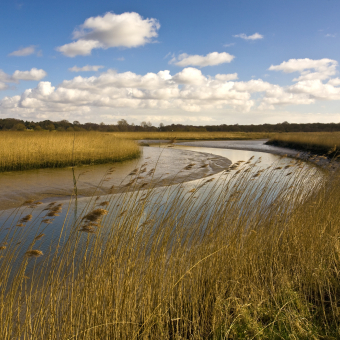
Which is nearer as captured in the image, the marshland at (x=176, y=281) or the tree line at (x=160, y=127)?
Result: the marshland at (x=176, y=281)

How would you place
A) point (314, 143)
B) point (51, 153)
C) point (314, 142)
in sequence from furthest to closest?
point (314, 142), point (314, 143), point (51, 153)

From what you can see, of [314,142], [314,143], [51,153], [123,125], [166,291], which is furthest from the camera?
[123,125]

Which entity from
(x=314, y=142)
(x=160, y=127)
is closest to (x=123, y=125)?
(x=160, y=127)

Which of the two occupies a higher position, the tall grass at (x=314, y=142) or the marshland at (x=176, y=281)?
the tall grass at (x=314, y=142)

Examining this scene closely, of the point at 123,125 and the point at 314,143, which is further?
the point at 123,125

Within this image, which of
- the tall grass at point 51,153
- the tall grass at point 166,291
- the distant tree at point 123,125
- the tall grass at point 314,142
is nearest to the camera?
the tall grass at point 166,291

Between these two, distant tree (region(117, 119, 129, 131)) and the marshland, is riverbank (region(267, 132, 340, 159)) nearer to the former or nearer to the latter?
the marshland

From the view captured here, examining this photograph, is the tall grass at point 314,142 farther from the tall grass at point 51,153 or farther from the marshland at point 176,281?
the marshland at point 176,281

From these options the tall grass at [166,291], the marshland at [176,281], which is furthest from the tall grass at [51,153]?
the tall grass at [166,291]

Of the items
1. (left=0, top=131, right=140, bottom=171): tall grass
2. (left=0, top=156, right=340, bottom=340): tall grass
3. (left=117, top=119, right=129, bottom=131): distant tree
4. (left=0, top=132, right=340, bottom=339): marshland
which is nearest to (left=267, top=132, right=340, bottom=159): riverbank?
(left=0, top=131, right=140, bottom=171): tall grass

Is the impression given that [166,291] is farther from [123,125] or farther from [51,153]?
[123,125]

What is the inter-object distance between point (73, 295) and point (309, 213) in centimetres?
339

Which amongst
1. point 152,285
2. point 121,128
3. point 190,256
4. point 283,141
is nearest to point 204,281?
point 190,256

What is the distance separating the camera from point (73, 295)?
216cm
